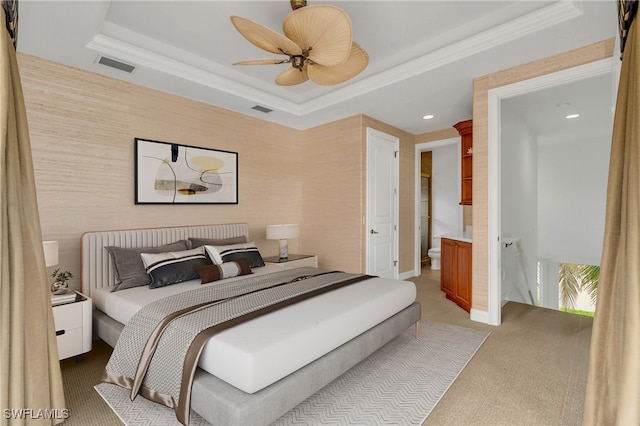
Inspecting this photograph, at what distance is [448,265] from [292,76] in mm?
3340

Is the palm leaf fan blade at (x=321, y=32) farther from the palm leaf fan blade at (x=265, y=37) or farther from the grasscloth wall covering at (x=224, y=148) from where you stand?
the grasscloth wall covering at (x=224, y=148)

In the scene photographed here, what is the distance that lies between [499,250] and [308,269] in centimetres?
207

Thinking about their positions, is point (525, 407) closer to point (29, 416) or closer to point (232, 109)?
point (29, 416)

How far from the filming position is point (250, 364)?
5.19 feet

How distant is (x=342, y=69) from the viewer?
2592 mm

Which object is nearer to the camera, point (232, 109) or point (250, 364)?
point (250, 364)

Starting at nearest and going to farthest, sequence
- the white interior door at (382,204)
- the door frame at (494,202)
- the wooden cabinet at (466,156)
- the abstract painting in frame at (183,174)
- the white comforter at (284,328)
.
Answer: the white comforter at (284,328), the door frame at (494,202), the abstract painting in frame at (183,174), the wooden cabinet at (466,156), the white interior door at (382,204)

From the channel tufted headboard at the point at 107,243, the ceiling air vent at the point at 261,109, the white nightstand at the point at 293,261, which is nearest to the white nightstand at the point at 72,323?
the channel tufted headboard at the point at 107,243

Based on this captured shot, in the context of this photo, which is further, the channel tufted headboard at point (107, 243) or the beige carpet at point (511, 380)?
the channel tufted headboard at point (107, 243)

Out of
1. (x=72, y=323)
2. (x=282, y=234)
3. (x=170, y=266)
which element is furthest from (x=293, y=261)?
(x=72, y=323)

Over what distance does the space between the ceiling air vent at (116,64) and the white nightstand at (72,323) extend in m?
2.13

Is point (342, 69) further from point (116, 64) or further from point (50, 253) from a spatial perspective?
point (50, 253)

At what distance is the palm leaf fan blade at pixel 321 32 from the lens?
1.94 m

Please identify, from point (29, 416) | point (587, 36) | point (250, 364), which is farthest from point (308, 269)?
point (587, 36)
